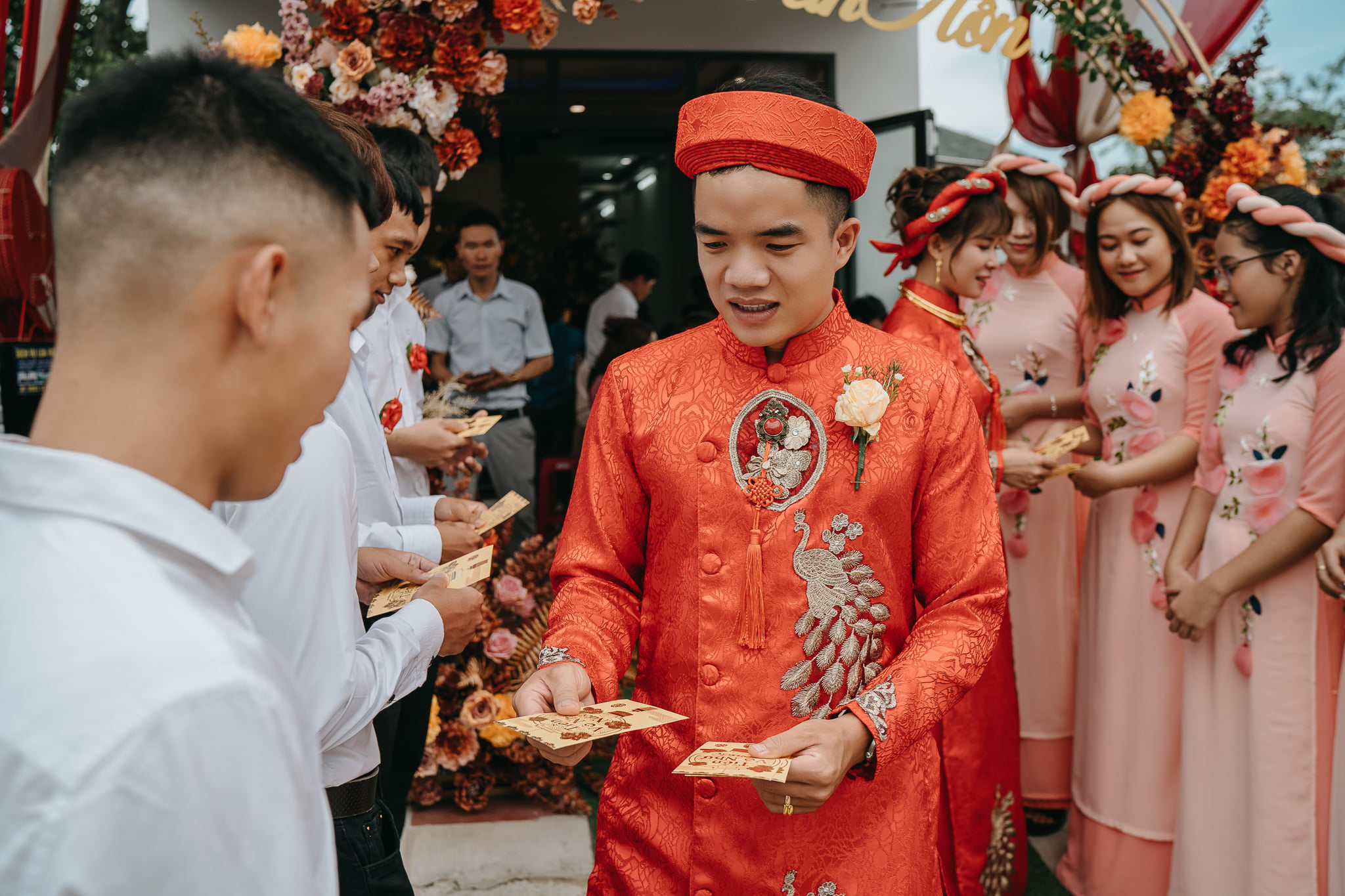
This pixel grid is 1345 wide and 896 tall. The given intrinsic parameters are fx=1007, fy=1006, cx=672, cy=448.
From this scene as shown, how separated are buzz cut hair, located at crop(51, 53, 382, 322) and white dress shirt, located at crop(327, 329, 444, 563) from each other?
1.28 metres

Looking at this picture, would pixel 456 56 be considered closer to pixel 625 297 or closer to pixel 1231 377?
pixel 1231 377

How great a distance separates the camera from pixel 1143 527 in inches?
125

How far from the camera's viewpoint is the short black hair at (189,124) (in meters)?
0.79

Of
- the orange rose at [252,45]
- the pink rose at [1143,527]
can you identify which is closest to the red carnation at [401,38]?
the orange rose at [252,45]

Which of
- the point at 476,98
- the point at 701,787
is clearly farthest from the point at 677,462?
the point at 476,98

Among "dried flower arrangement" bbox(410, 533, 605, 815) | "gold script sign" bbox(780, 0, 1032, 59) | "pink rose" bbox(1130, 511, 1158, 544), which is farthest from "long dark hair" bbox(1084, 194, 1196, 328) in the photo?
"dried flower arrangement" bbox(410, 533, 605, 815)

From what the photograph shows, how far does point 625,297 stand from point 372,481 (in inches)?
230

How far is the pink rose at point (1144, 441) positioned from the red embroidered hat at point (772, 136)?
208 centimetres

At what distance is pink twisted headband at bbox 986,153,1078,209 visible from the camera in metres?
3.69

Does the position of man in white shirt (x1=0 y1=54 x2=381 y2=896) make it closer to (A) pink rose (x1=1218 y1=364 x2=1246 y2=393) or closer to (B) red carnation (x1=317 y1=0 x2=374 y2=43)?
(A) pink rose (x1=1218 y1=364 x2=1246 y2=393)

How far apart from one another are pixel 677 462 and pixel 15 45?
39.5ft

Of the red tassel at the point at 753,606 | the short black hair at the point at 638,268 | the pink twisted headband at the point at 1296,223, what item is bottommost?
the red tassel at the point at 753,606

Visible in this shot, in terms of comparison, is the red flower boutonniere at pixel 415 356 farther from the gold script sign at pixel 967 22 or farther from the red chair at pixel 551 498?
the red chair at pixel 551 498

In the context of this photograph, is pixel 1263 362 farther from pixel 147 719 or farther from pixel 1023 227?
pixel 147 719
